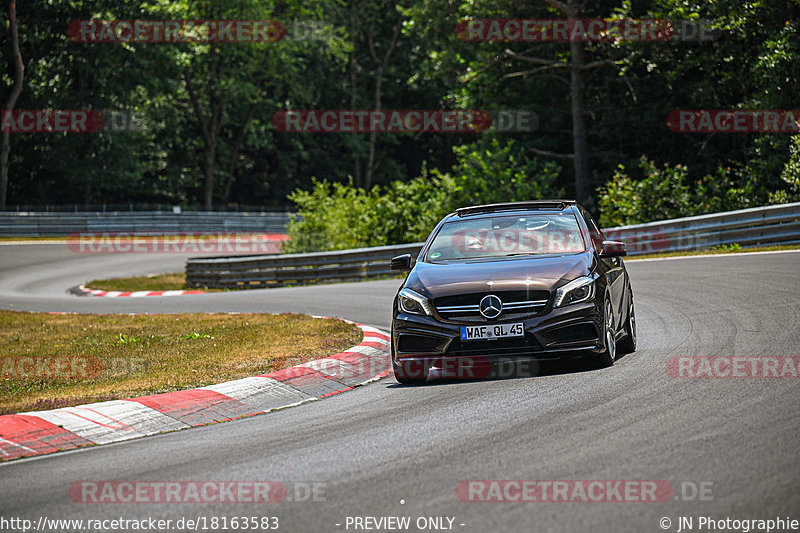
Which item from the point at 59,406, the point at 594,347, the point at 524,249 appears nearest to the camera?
the point at 59,406

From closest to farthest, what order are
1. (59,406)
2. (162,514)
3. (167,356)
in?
(162,514)
(59,406)
(167,356)

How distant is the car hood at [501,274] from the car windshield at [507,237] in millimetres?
313

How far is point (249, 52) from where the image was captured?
6259 centimetres

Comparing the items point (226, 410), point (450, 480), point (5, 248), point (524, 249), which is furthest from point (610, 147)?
point (450, 480)

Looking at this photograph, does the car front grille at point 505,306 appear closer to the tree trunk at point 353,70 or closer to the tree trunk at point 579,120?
the tree trunk at point 579,120

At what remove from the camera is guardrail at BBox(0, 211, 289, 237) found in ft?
144

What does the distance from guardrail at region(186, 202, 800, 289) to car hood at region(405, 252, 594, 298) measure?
13034 millimetres

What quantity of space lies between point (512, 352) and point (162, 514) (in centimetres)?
431

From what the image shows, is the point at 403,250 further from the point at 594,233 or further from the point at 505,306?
the point at 505,306

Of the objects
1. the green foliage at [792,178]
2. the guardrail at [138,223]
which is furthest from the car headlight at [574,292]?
the guardrail at [138,223]

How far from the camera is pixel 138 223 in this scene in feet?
163

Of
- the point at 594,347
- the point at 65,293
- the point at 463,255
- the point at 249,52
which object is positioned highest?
the point at 249,52

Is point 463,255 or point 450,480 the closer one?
point 450,480

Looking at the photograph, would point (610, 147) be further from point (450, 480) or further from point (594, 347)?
point (450, 480)
